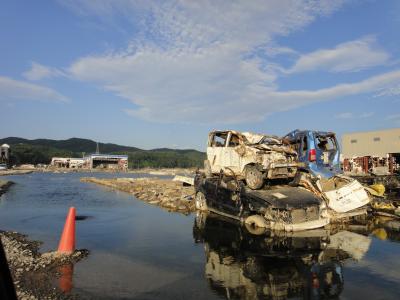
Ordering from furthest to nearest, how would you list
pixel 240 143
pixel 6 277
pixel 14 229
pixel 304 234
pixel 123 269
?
pixel 240 143 < pixel 14 229 < pixel 304 234 < pixel 123 269 < pixel 6 277

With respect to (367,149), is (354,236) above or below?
below

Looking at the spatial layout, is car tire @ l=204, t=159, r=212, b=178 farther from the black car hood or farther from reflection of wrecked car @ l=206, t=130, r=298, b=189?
the black car hood


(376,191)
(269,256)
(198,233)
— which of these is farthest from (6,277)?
(376,191)

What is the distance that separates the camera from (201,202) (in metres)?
16.5

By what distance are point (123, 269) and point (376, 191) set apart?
1338 centimetres

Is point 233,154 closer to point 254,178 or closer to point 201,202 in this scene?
point 254,178

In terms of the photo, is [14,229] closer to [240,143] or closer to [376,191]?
[240,143]

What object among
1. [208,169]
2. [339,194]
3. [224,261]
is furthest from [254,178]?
[224,261]

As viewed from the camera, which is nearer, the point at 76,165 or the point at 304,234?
the point at 304,234

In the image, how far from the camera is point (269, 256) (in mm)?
8586

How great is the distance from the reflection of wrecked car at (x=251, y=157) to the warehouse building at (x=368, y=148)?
3028cm

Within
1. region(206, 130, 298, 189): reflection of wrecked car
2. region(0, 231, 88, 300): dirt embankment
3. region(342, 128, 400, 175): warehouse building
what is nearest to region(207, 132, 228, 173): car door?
region(206, 130, 298, 189): reflection of wrecked car

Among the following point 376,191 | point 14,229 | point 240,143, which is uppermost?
point 240,143

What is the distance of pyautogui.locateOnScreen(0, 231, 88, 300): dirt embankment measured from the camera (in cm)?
605
